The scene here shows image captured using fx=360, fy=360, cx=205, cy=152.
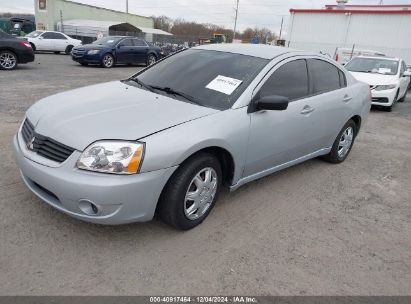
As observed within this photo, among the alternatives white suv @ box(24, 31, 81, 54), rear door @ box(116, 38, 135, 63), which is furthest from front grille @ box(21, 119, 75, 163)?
white suv @ box(24, 31, 81, 54)

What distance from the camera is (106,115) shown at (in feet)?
9.72

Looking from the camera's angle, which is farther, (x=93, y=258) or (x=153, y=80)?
(x=153, y=80)

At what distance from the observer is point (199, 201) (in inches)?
124

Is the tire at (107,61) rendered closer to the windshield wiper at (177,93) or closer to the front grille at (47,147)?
the windshield wiper at (177,93)

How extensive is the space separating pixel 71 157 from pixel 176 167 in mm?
777

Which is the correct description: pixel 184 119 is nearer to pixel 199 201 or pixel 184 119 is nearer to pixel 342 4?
pixel 199 201

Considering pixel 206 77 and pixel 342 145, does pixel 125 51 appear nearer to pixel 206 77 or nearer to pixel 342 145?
pixel 342 145

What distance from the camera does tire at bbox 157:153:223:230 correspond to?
2875 millimetres

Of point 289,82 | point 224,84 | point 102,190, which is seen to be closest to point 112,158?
point 102,190

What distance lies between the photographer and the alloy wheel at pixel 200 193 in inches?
121

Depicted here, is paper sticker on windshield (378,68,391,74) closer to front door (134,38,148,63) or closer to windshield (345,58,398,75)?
windshield (345,58,398,75)

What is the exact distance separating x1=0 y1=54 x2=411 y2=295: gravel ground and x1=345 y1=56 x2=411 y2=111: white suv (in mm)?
6010

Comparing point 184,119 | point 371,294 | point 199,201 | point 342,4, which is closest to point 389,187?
point 371,294

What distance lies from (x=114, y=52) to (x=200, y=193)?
46.8 ft
